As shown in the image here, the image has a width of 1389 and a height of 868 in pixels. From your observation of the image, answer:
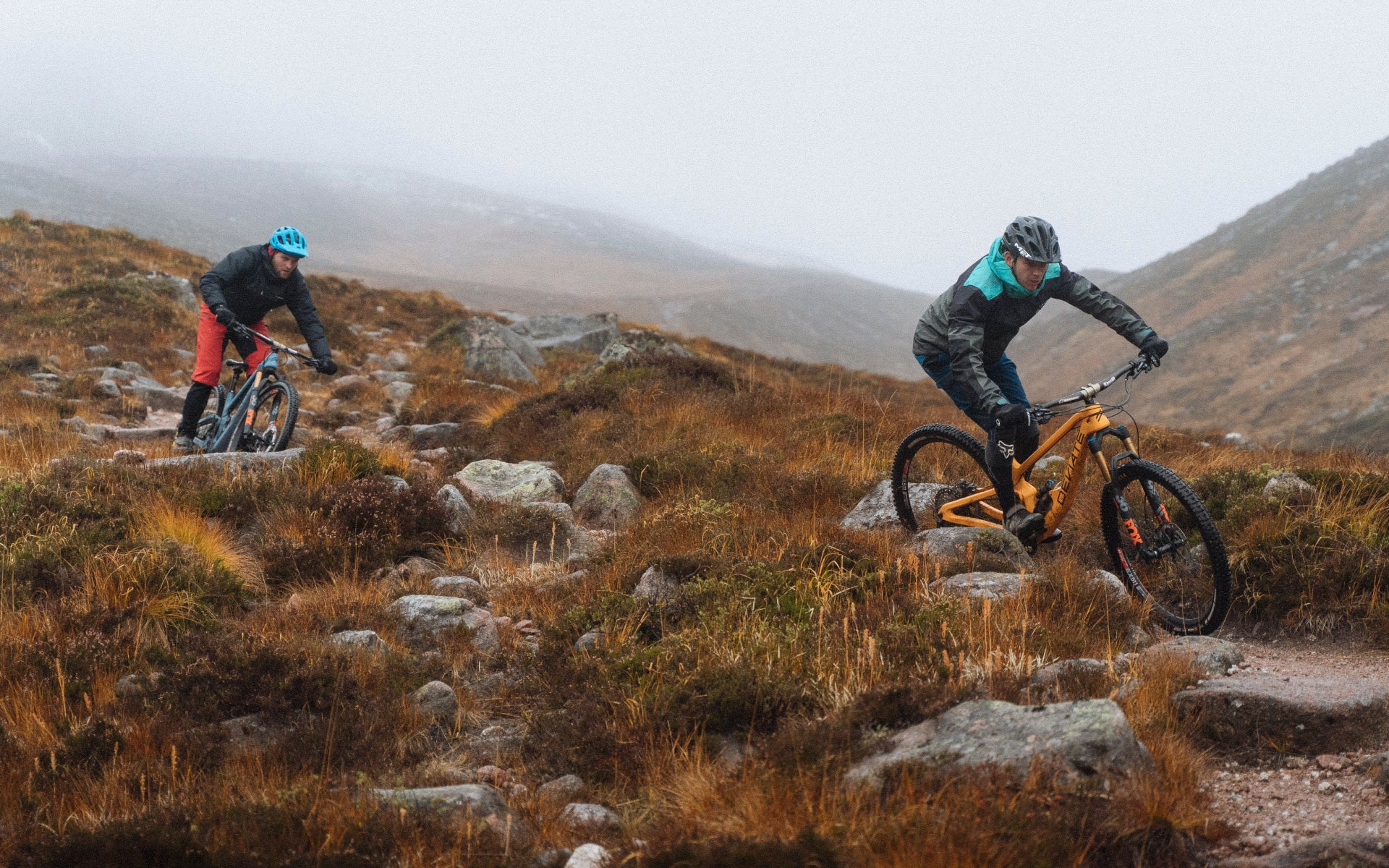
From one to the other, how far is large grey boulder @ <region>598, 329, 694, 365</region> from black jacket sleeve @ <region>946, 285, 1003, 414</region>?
814cm

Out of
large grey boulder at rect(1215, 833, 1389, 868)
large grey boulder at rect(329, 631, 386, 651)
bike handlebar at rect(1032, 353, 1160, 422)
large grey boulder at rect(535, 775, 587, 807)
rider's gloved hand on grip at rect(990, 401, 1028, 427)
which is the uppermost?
bike handlebar at rect(1032, 353, 1160, 422)

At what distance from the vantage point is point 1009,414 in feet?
19.4

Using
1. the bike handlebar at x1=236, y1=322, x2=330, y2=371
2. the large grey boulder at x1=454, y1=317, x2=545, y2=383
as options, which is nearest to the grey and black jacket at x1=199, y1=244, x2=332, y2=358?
the bike handlebar at x1=236, y1=322, x2=330, y2=371

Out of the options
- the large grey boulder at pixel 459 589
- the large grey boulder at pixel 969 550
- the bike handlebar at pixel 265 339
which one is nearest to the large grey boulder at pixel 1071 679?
the large grey boulder at pixel 969 550

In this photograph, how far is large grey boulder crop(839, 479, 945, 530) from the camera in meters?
7.30

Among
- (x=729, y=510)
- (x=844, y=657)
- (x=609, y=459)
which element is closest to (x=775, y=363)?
(x=609, y=459)

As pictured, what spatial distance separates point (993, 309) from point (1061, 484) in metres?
1.35

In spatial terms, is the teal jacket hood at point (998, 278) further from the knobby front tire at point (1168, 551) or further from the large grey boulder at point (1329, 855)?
the large grey boulder at point (1329, 855)

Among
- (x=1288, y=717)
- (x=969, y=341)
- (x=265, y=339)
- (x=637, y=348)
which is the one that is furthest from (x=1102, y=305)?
(x=637, y=348)

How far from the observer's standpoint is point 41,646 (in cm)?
417

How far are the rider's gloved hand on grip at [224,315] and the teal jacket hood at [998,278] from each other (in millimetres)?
6940

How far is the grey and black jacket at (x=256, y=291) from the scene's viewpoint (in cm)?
892

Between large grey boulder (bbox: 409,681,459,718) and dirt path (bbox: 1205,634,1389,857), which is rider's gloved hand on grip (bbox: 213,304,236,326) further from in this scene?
dirt path (bbox: 1205,634,1389,857)

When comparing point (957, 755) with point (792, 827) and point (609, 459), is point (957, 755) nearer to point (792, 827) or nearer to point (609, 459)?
point (792, 827)
